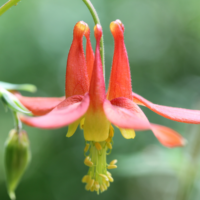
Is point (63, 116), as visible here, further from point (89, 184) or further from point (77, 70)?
point (89, 184)

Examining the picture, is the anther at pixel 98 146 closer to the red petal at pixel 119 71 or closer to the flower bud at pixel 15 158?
the red petal at pixel 119 71

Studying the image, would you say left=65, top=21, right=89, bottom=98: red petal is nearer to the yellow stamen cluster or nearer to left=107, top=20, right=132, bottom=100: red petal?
left=107, top=20, right=132, bottom=100: red petal

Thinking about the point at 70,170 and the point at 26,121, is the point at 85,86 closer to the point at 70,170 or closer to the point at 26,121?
the point at 26,121

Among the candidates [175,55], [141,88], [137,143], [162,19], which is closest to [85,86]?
[137,143]

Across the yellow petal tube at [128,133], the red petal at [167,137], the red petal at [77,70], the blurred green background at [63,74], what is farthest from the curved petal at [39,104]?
the blurred green background at [63,74]

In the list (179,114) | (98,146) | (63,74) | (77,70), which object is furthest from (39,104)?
(63,74)
